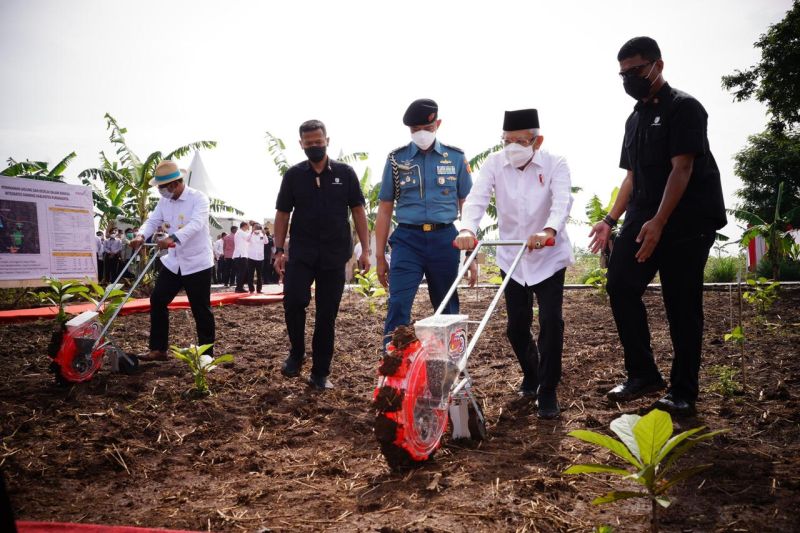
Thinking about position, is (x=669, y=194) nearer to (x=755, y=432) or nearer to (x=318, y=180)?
(x=755, y=432)

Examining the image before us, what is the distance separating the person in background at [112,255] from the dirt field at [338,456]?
1441cm

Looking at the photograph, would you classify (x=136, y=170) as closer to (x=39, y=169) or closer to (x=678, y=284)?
(x=39, y=169)

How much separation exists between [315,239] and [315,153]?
2.19 ft

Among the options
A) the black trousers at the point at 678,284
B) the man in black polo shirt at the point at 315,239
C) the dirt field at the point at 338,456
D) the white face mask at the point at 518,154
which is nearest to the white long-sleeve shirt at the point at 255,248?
the dirt field at the point at 338,456

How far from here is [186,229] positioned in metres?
5.22

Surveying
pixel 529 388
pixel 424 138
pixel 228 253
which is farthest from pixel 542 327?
pixel 228 253

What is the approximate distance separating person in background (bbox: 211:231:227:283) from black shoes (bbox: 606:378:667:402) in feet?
53.2

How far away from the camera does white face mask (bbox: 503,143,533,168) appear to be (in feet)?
11.9

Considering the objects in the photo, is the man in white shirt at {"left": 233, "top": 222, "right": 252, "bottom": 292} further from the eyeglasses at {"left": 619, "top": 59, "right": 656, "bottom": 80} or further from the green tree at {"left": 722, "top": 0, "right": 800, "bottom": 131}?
the green tree at {"left": 722, "top": 0, "right": 800, "bottom": 131}

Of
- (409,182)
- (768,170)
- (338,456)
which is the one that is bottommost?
(338,456)

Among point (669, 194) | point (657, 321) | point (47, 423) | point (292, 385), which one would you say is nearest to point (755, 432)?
point (669, 194)

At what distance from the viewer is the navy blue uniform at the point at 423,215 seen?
427 cm

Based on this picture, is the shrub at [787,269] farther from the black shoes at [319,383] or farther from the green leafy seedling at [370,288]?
the black shoes at [319,383]

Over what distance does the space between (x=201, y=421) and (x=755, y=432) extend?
3070 mm
